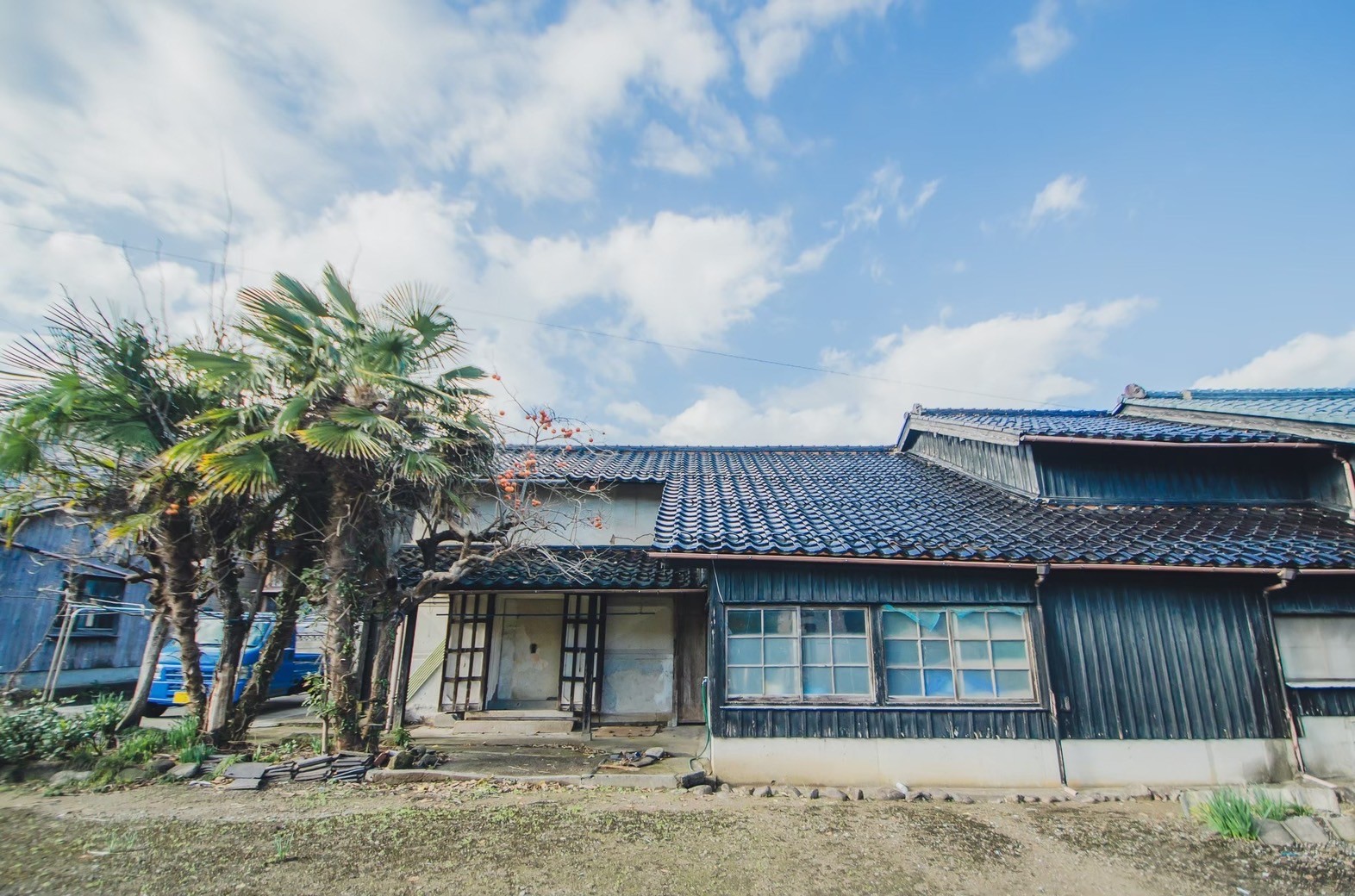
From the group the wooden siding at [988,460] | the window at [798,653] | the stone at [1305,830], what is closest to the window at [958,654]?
the window at [798,653]

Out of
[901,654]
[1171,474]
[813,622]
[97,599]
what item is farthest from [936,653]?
[97,599]

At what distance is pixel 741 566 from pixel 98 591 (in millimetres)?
14843

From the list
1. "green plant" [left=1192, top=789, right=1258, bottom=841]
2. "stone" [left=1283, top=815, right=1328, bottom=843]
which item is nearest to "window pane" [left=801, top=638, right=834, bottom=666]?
"green plant" [left=1192, top=789, right=1258, bottom=841]

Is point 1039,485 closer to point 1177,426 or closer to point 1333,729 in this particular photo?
point 1177,426

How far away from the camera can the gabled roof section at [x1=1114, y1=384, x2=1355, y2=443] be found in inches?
385

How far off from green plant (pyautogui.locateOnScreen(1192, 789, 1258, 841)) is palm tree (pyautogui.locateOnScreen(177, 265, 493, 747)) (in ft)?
30.1

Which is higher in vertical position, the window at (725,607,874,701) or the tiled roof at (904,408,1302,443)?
the tiled roof at (904,408,1302,443)

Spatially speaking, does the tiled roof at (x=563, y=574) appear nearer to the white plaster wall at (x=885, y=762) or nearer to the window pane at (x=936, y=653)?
the white plaster wall at (x=885, y=762)

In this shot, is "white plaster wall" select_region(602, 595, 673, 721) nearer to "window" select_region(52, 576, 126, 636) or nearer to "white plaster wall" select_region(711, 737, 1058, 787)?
"white plaster wall" select_region(711, 737, 1058, 787)

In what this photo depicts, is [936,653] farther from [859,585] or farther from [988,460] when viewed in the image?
[988,460]

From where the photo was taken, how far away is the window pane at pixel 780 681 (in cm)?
779

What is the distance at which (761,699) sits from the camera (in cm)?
771

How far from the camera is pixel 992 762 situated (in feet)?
24.6

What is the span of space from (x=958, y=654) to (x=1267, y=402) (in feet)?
34.4
